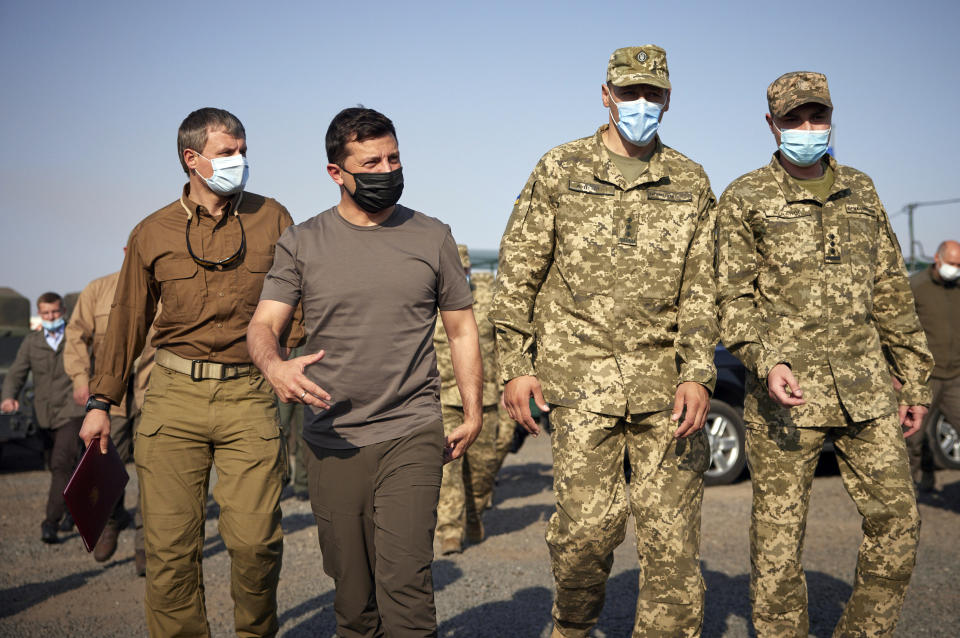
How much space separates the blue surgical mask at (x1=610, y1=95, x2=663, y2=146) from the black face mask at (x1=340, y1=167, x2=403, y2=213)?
0.98 metres

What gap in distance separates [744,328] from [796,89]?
110 cm

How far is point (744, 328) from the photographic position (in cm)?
389

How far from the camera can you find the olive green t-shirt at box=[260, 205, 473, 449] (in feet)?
11.4

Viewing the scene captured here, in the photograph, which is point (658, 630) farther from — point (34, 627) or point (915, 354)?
point (34, 627)

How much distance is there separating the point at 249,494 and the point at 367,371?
2.83ft

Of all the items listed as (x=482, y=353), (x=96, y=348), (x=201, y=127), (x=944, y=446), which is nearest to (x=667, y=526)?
(x=201, y=127)

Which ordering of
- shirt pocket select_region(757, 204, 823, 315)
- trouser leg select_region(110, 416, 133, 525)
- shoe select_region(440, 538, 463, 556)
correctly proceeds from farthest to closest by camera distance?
trouser leg select_region(110, 416, 133, 525)
shoe select_region(440, 538, 463, 556)
shirt pocket select_region(757, 204, 823, 315)

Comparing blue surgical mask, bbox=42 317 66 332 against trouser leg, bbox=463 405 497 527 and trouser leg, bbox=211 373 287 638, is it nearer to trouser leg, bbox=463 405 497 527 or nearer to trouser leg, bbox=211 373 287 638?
trouser leg, bbox=463 405 497 527

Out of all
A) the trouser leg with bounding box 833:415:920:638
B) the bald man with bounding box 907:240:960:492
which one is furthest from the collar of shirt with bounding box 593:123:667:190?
the bald man with bounding box 907:240:960:492

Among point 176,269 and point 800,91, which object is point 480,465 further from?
point 800,91

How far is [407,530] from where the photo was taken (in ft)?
11.0

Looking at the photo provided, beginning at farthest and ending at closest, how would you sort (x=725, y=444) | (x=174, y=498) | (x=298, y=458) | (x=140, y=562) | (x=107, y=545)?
1. (x=725, y=444)
2. (x=298, y=458)
3. (x=107, y=545)
4. (x=140, y=562)
5. (x=174, y=498)

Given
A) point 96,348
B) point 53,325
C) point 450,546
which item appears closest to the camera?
point 450,546

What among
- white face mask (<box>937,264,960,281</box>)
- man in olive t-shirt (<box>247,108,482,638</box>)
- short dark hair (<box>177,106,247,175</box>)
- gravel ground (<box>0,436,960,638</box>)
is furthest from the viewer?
white face mask (<box>937,264,960,281</box>)
